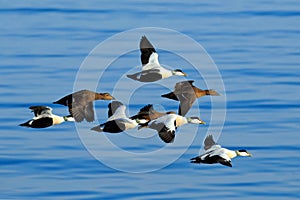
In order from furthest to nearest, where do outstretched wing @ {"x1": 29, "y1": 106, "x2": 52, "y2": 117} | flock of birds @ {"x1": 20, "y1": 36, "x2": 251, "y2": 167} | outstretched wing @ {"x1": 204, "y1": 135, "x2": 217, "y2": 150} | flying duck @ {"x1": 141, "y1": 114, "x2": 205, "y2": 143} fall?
outstretched wing @ {"x1": 204, "y1": 135, "x2": 217, "y2": 150}
outstretched wing @ {"x1": 29, "y1": 106, "x2": 52, "y2": 117}
flock of birds @ {"x1": 20, "y1": 36, "x2": 251, "y2": 167}
flying duck @ {"x1": 141, "y1": 114, "x2": 205, "y2": 143}

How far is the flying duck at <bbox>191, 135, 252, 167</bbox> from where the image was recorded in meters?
17.2

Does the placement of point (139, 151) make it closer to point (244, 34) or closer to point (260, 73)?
point (260, 73)

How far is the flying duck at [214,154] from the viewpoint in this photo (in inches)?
678

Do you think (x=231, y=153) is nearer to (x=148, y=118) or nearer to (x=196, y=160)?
(x=196, y=160)

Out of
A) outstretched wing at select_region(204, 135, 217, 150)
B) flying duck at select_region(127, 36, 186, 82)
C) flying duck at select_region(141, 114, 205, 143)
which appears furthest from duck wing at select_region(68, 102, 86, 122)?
outstretched wing at select_region(204, 135, 217, 150)

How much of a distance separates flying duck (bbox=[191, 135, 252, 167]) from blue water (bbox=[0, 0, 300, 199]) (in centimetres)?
25

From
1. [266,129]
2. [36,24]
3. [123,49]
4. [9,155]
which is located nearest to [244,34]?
[123,49]

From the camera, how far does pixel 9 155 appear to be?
18.8m

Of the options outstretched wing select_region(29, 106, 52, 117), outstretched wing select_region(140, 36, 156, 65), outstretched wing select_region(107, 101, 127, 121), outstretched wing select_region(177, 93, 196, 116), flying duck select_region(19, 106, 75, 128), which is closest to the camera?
outstretched wing select_region(29, 106, 52, 117)

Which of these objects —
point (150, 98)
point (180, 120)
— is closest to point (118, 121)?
point (180, 120)

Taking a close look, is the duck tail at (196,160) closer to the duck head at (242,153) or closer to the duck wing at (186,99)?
the duck head at (242,153)

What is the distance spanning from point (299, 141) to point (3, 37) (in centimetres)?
1117

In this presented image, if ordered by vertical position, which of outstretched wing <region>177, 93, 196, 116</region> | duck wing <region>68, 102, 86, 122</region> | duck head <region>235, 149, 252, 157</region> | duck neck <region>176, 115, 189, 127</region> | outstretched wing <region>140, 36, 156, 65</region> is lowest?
duck head <region>235, 149, 252, 157</region>

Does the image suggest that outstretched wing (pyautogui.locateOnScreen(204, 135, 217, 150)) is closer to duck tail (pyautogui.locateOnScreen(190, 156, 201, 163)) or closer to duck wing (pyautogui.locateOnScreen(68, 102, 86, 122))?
duck tail (pyautogui.locateOnScreen(190, 156, 201, 163))
